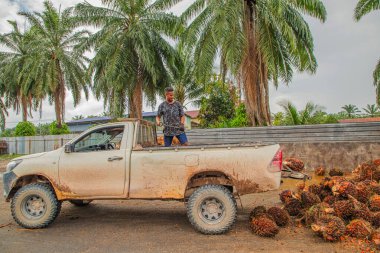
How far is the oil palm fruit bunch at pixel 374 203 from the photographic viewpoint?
17.8 ft

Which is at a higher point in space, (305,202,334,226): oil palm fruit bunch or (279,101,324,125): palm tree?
(279,101,324,125): palm tree

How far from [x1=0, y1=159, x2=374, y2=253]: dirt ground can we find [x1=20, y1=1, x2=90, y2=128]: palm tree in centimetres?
2399

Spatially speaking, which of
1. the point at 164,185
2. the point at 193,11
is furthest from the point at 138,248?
the point at 193,11

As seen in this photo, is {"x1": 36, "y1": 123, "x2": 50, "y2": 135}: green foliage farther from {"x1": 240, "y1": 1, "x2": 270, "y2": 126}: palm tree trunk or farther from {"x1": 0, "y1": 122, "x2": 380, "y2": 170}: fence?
{"x1": 0, "y1": 122, "x2": 380, "y2": 170}: fence

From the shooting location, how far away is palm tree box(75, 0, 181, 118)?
791 inches

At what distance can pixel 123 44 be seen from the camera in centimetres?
2053

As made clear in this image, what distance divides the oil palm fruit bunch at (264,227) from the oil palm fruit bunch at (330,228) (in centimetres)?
59

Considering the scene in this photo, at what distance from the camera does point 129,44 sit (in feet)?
68.4

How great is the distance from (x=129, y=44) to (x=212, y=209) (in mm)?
17438

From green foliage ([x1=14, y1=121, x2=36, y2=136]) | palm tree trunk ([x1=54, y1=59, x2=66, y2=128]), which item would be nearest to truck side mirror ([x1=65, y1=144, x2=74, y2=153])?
palm tree trunk ([x1=54, y1=59, x2=66, y2=128])

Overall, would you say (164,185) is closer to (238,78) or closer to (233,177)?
(233,177)

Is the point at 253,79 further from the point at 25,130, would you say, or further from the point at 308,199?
the point at 25,130

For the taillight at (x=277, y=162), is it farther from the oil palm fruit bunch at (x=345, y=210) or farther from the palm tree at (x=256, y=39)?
the palm tree at (x=256, y=39)

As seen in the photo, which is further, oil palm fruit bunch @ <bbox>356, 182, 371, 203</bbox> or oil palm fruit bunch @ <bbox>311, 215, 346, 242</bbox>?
oil palm fruit bunch @ <bbox>356, 182, 371, 203</bbox>
